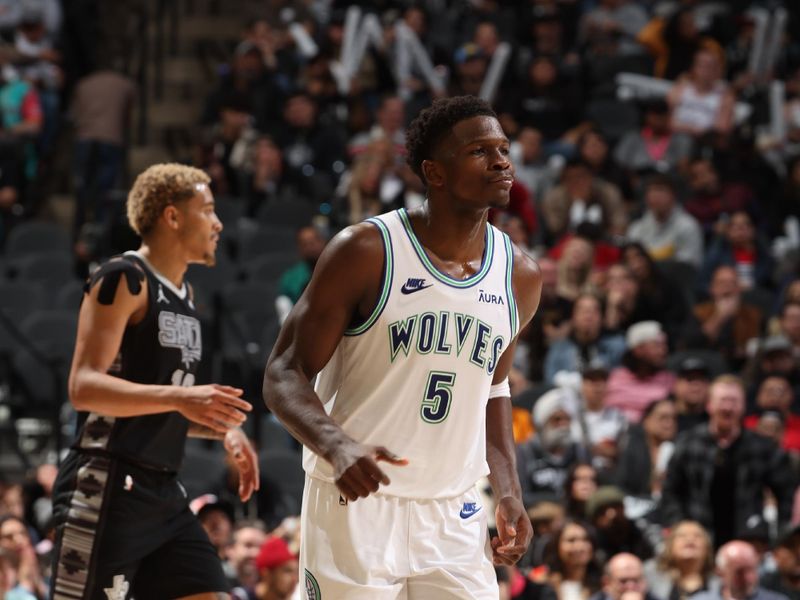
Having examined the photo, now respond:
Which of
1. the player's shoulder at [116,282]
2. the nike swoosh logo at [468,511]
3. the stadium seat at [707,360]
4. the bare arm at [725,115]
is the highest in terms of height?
the bare arm at [725,115]

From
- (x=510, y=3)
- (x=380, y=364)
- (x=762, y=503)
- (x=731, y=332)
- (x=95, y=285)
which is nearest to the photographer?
(x=380, y=364)

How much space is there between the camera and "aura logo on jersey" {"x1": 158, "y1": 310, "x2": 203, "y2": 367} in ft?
16.7

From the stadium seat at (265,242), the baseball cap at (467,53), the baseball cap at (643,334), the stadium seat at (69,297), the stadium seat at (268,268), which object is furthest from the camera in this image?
the baseball cap at (467,53)

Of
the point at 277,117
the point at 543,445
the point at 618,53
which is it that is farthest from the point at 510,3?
the point at 543,445

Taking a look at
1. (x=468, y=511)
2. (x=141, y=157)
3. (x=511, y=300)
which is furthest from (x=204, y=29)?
(x=468, y=511)

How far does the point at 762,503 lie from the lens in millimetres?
9031

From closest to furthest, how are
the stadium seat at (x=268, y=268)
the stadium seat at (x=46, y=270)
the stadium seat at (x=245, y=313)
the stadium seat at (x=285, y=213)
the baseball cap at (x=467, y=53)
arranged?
the stadium seat at (x=245, y=313), the stadium seat at (x=268, y=268), the stadium seat at (x=46, y=270), the stadium seat at (x=285, y=213), the baseball cap at (x=467, y=53)

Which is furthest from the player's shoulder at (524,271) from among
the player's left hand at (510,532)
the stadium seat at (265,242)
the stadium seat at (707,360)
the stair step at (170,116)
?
the stair step at (170,116)

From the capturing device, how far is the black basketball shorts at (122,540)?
194 inches

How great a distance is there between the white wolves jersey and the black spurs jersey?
1024mm

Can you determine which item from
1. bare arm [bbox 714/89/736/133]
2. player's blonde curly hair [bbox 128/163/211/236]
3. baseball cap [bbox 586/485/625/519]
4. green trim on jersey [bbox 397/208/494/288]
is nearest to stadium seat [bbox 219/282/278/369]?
baseball cap [bbox 586/485/625/519]

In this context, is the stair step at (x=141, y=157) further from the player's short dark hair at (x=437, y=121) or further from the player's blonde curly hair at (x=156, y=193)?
the player's short dark hair at (x=437, y=121)

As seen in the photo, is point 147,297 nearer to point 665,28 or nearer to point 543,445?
point 543,445

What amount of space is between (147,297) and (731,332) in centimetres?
695
